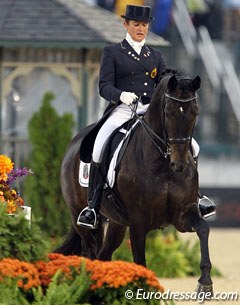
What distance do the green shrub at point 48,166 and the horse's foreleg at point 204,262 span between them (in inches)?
232

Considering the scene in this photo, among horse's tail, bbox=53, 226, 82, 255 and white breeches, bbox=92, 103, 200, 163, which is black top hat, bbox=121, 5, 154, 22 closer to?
white breeches, bbox=92, 103, 200, 163

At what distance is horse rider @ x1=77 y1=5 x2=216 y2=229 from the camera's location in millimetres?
12211

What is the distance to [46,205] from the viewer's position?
17.0 metres

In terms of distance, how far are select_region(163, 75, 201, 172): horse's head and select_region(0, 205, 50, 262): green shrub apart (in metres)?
1.94

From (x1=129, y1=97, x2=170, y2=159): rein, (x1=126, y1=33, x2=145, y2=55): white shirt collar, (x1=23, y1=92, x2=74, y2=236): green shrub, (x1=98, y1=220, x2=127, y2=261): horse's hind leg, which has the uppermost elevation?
(x1=126, y1=33, x2=145, y2=55): white shirt collar

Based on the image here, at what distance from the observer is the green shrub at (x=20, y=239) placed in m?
9.36

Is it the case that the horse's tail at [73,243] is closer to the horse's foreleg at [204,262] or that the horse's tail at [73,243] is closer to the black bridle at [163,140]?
the black bridle at [163,140]

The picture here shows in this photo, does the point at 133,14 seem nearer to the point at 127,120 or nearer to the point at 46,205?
the point at 127,120

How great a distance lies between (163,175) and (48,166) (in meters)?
5.88

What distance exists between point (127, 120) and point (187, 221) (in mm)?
1419

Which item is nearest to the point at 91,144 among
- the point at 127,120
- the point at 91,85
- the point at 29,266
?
the point at 127,120

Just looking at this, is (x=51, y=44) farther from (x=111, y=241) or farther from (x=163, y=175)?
(x=163, y=175)

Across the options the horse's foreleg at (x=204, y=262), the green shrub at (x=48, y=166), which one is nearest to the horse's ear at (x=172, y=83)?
the horse's foreleg at (x=204, y=262)

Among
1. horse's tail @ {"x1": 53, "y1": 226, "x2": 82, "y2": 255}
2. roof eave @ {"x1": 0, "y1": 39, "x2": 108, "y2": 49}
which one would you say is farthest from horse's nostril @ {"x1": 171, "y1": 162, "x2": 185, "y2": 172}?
roof eave @ {"x1": 0, "y1": 39, "x2": 108, "y2": 49}
